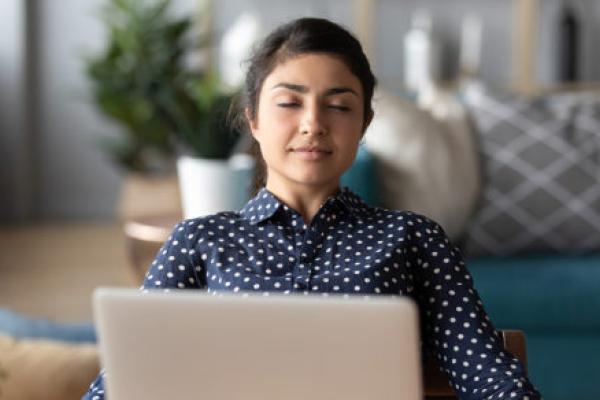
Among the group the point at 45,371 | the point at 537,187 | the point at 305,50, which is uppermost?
the point at 305,50

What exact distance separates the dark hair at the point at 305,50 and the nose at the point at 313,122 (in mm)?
79

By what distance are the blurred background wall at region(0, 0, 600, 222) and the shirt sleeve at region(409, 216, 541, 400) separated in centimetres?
444

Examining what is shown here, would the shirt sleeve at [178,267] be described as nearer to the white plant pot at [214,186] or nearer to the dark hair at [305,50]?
the dark hair at [305,50]

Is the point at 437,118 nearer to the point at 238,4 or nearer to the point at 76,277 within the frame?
the point at 76,277

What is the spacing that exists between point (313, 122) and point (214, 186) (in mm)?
1416

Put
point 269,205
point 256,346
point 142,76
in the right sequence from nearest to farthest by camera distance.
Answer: point 256,346
point 269,205
point 142,76

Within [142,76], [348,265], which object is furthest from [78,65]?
[348,265]

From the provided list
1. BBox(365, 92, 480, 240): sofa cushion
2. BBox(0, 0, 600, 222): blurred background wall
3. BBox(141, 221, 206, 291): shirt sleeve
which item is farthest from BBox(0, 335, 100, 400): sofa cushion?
BBox(0, 0, 600, 222): blurred background wall

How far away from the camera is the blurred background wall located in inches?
227

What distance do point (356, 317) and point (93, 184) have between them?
5.28 m

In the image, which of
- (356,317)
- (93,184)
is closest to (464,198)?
(356,317)

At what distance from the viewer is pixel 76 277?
4586mm

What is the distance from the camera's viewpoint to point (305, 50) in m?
1.33

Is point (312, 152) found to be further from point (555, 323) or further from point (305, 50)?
point (555, 323)
